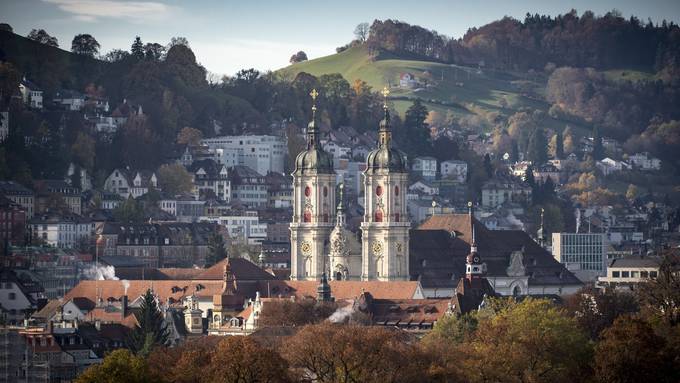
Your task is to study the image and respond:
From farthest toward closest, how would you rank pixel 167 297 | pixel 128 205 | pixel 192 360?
pixel 128 205 < pixel 167 297 < pixel 192 360

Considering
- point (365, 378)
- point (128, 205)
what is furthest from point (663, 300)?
point (128, 205)

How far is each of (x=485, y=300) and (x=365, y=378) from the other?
104 feet

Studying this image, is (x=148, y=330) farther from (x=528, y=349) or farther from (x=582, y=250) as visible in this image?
(x=582, y=250)

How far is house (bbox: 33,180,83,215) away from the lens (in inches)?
7111

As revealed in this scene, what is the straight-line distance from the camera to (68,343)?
112062mm

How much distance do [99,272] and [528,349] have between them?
5969 centimetres

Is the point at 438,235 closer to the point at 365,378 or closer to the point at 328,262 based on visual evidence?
the point at 328,262

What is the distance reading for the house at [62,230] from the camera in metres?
172

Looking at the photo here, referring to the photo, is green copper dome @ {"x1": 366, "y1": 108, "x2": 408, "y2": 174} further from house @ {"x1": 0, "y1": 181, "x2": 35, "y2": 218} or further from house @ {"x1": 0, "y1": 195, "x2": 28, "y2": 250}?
house @ {"x1": 0, "y1": 181, "x2": 35, "y2": 218}

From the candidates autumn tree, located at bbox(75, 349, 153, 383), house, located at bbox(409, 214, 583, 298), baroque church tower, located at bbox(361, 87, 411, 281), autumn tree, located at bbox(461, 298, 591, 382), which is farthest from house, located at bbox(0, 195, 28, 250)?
autumn tree, located at bbox(75, 349, 153, 383)

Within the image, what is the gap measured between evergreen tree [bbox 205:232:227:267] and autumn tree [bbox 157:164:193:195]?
28.6 metres

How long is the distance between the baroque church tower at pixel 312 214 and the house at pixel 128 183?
48177 millimetres

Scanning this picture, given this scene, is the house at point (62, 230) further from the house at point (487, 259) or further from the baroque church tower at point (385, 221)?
the baroque church tower at point (385, 221)

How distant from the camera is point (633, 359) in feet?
327
